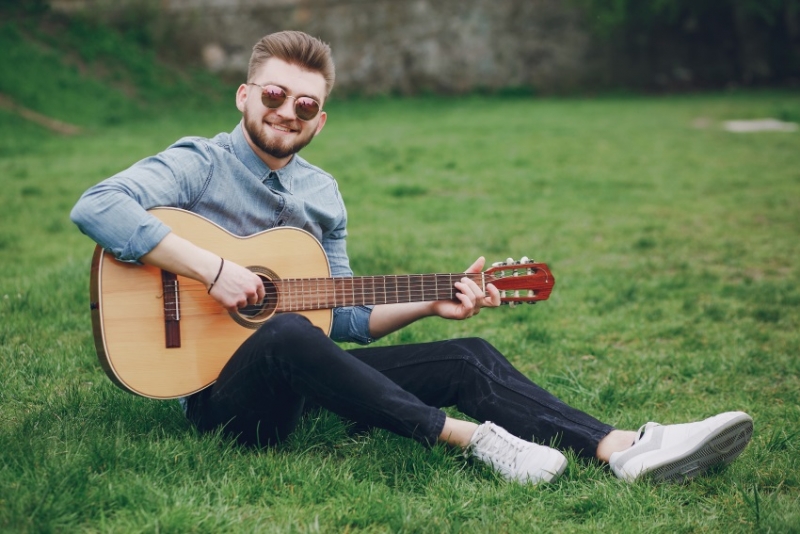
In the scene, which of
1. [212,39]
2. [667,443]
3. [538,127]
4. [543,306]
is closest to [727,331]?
[543,306]

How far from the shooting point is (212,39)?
2027 centimetres

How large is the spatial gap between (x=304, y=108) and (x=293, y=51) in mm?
241

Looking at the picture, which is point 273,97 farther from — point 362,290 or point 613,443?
point 613,443

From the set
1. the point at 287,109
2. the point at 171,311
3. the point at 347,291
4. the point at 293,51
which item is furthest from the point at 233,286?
the point at 293,51

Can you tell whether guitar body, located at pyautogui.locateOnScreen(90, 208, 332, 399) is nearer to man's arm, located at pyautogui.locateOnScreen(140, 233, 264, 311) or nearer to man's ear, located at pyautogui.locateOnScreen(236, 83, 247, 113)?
man's arm, located at pyautogui.locateOnScreen(140, 233, 264, 311)

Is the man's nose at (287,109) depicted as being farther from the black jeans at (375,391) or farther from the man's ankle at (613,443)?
the man's ankle at (613,443)

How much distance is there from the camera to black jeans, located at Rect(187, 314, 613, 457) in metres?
2.86

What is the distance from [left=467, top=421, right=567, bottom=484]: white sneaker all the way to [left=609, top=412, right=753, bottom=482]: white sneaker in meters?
0.26

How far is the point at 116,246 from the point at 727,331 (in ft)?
12.8

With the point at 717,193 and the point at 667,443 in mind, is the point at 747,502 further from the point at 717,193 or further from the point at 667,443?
the point at 717,193

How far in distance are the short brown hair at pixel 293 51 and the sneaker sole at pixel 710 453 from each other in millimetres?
2066

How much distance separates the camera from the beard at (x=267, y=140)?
3330mm

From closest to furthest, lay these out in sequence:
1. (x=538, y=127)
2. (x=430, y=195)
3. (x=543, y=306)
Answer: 1. (x=543, y=306)
2. (x=430, y=195)
3. (x=538, y=127)

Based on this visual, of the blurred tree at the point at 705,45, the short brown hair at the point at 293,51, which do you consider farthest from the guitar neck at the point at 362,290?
the blurred tree at the point at 705,45
